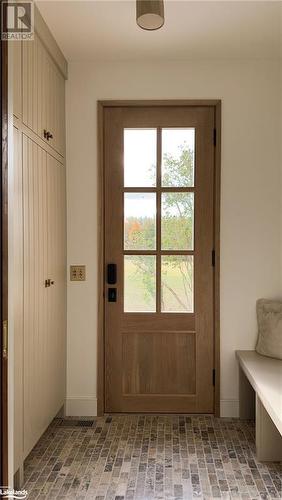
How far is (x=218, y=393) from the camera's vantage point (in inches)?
114

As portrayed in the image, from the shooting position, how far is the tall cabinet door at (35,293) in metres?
2.10

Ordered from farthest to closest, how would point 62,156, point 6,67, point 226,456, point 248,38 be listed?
1. point 62,156
2. point 248,38
3. point 226,456
4. point 6,67

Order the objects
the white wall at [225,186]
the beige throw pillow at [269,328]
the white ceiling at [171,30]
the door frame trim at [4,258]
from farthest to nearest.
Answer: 1. the white wall at [225,186]
2. the beige throw pillow at [269,328]
3. the white ceiling at [171,30]
4. the door frame trim at [4,258]

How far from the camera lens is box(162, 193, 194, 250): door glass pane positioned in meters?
2.91

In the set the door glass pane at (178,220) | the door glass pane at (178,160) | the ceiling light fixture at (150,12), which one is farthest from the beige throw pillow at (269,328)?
the ceiling light fixture at (150,12)

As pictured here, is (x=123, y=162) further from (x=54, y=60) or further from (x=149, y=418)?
(x=149, y=418)

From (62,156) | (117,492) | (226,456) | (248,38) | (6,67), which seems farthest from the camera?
(62,156)

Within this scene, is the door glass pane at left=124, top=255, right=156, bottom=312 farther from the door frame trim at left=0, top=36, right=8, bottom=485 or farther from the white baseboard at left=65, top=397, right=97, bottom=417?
the door frame trim at left=0, top=36, right=8, bottom=485

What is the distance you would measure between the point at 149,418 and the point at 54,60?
2.53 m

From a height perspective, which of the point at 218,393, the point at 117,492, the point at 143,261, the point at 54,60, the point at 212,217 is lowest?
the point at 117,492

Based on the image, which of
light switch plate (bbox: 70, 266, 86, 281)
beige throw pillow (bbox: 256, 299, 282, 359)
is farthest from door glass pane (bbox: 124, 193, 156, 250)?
beige throw pillow (bbox: 256, 299, 282, 359)

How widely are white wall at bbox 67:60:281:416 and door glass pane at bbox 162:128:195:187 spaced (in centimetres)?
24

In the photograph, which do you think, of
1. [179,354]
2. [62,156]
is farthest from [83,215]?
[179,354]

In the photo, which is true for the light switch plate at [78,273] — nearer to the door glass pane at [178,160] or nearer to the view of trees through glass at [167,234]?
the view of trees through glass at [167,234]
